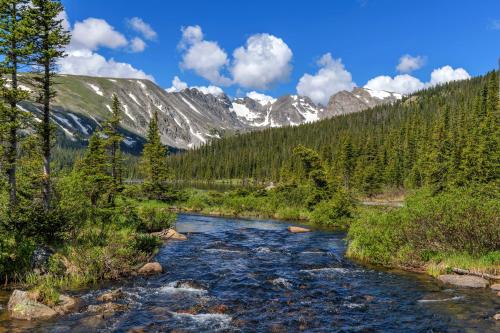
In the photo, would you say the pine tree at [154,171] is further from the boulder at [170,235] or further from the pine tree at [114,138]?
the boulder at [170,235]

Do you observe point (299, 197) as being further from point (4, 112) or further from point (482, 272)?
point (4, 112)

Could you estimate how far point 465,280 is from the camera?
19172 mm

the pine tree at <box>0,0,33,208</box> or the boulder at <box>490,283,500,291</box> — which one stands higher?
the pine tree at <box>0,0,33,208</box>

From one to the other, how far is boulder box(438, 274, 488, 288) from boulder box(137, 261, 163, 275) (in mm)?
14798

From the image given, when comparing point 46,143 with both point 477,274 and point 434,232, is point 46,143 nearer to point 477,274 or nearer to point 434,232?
point 434,232

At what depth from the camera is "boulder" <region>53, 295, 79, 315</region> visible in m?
15.0

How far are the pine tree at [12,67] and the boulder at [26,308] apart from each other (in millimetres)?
8178

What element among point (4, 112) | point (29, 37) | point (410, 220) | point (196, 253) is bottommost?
point (196, 253)

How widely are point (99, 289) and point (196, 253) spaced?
416 inches

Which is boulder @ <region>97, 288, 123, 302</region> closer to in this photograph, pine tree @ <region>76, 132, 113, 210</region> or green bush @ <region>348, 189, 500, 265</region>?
pine tree @ <region>76, 132, 113, 210</region>

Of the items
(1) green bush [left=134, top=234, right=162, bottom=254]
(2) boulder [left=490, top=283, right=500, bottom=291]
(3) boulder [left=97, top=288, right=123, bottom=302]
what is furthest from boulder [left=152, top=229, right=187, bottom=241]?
(2) boulder [left=490, top=283, right=500, bottom=291]

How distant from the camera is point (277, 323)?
14609mm

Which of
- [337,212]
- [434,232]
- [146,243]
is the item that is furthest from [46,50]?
[337,212]

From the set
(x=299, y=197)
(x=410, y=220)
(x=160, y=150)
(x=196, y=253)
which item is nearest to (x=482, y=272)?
(x=410, y=220)
